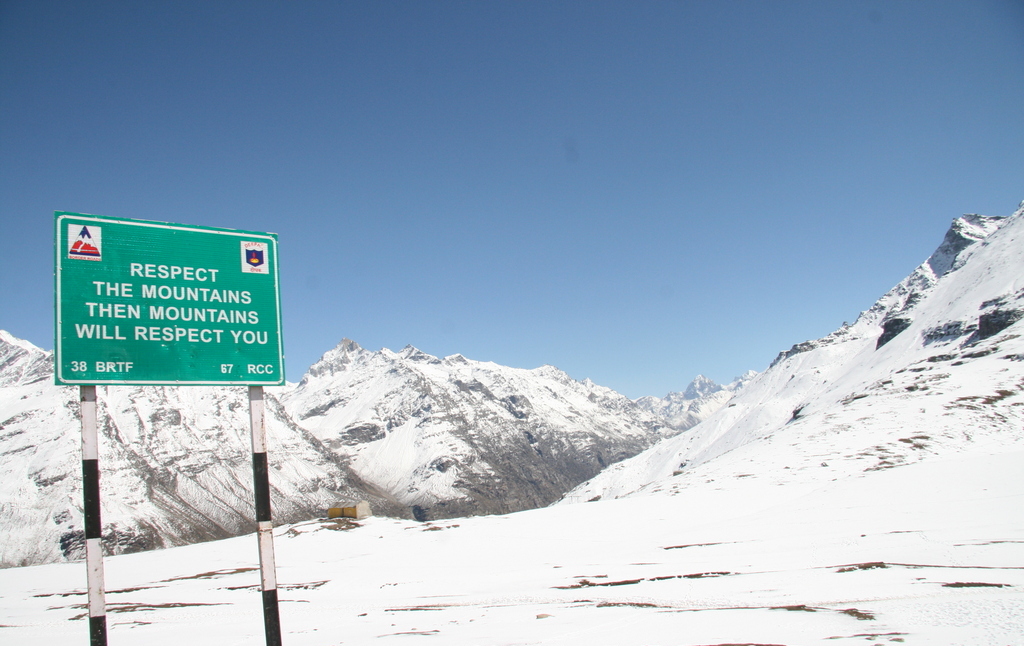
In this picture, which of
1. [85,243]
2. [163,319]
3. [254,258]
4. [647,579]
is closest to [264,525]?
[163,319]

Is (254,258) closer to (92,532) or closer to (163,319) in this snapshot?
(163,319)

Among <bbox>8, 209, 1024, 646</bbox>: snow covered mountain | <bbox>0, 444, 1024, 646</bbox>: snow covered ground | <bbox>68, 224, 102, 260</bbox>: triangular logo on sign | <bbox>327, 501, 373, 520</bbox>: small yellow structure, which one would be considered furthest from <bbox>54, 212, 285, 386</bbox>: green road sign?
<bbox>327, 501, 373, 520</bbox>: small yellow structure

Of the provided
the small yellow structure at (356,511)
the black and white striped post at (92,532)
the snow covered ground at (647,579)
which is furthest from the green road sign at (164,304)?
the small yellow structure at (356,511)

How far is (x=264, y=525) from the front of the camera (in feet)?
28.6

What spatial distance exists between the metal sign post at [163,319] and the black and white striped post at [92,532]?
0.02 m

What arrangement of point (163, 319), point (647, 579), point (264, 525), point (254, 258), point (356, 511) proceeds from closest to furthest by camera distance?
point (264, 525)
point (163, 319)
point (254, 258)
point (647, 579)
point (356, 511)

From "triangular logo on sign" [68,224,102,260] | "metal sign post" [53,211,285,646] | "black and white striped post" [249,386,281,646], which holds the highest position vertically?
"triangular logo on sign" [68,224,102,260]

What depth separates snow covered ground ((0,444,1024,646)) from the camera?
10.1 m

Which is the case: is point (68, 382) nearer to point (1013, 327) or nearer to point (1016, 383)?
point (1016, 383)

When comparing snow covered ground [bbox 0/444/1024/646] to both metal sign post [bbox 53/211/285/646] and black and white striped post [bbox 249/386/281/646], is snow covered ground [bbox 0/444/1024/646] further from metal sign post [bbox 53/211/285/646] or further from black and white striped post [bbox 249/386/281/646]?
metal sign post [bbox 53/211/285/646]

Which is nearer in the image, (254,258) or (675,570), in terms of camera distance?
(254,258)

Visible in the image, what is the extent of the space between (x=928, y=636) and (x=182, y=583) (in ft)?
82.1

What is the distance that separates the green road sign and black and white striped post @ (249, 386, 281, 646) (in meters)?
0.54

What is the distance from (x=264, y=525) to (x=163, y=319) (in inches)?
141
